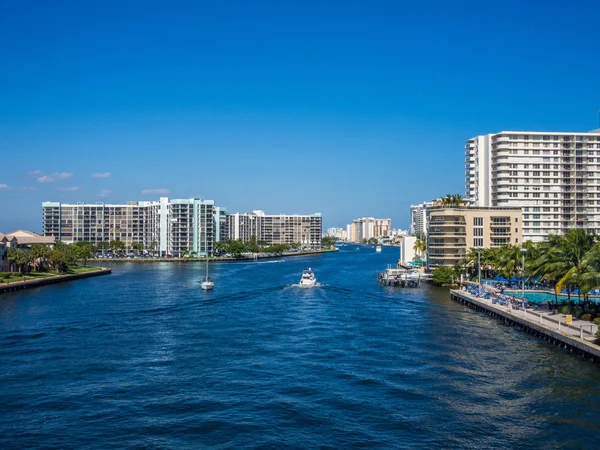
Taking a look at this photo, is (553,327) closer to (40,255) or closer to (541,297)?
(541,297)

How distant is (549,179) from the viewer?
105812mm

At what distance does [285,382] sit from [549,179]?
88.9 meters

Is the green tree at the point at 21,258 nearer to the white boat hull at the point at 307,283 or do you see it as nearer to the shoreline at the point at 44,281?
the shoreline at the point at 44,281

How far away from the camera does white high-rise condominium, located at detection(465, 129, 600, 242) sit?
345 ft

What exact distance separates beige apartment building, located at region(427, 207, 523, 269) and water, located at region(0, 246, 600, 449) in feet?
118

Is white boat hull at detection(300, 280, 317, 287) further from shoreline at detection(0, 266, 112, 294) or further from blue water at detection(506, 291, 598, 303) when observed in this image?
shoreline at detection(0, 266, 112, 294)

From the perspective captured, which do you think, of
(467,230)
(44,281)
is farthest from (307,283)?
(44,281)

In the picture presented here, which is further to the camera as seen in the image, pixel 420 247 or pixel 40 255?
pixel 420 247

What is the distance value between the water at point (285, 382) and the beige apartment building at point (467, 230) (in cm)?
3600

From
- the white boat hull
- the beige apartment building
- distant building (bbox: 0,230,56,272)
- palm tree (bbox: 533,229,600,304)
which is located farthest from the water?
distant building (bbox: 0,230,56,272)

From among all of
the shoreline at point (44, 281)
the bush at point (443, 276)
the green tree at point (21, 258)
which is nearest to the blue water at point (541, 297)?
the bush at point (443, 276)

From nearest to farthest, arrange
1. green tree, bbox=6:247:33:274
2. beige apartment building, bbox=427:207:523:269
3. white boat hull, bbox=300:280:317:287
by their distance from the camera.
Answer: white boat hull, bbox=300:280:317:287, beige apartment building, bbox=427:207:523:269, green tree, bbox=6:247:33:274

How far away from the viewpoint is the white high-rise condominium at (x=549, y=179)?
10506cm

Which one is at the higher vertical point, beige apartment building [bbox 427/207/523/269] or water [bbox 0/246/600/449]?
beige apartment building [bbox 427/207/523/269]
